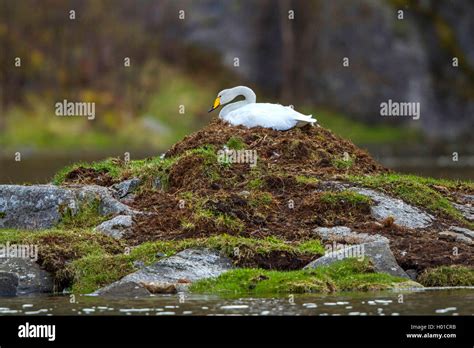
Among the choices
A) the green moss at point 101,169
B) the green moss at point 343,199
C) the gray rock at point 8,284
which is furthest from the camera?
the green moss at point 101,169

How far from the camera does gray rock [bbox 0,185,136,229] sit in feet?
68.0

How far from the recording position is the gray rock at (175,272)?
17.4 metres

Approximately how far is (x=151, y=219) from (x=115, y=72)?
68859mm

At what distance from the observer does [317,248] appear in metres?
18.8

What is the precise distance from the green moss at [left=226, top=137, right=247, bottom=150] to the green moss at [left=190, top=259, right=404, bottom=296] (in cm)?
444

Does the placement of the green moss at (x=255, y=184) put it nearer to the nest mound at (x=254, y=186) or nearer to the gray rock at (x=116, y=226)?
the nest mound at (x=254, y=186)

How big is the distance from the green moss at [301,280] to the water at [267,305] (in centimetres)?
38

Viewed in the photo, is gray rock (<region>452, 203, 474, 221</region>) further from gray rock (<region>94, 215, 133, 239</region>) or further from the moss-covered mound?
gray rock (<region>94, 215, 133, 239</region>)

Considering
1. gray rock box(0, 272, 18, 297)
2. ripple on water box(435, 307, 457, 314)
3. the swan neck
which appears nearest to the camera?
ripple on water box(435, 307, 457, 314)

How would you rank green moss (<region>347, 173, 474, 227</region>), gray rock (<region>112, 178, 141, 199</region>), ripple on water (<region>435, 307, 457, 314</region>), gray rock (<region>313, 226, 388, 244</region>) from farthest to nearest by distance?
gray rock (<region>112, 178, 141, 199</region>) → green moss (<region>347, 173, 474, 227</region>) → gray rock (<region>313, 226, 388, 244</region>) → ripple on water (<region>435, 307, 457, 314</region>)

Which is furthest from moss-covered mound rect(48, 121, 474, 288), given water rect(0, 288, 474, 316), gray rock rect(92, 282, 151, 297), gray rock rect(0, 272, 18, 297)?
gray rock rect(0, 272, 18, 297)

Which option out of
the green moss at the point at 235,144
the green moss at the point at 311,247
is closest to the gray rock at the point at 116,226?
the green moss at the point at 235,144

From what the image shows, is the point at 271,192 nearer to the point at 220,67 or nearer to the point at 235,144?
the point at 235,144

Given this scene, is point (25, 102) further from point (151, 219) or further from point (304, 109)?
point (151, 219)
